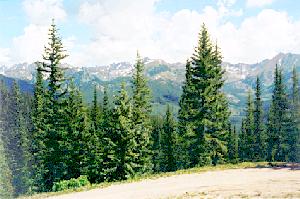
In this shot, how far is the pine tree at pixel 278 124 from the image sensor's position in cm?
6869

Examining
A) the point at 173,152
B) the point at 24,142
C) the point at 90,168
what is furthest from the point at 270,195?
the point at 24,142

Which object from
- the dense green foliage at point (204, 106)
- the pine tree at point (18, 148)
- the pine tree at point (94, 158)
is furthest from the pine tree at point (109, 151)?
the pine tree at point (18, 148)

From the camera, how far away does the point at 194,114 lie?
43094 mm

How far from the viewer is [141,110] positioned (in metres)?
46.5

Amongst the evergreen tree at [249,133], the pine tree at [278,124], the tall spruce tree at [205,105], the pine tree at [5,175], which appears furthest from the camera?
the pine tree at [5,175]

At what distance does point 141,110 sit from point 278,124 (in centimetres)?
3245

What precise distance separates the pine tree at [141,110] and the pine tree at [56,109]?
8054mm

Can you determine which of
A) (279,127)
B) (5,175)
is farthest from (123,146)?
(5,175)

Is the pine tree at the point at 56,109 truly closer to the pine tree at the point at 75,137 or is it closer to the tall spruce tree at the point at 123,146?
the pine tree at the point at 75,137

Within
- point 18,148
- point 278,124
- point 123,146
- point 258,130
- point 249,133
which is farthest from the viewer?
point 18,148

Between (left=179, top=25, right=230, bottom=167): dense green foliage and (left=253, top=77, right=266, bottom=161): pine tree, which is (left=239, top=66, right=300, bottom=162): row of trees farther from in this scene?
(left=179, top=25, right=230, bottom=167): dense green foliage

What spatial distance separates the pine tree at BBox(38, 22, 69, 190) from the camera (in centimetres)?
4366

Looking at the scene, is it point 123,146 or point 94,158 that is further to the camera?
point 94,158

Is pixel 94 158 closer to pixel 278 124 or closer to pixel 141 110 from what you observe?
pixel 141 110
